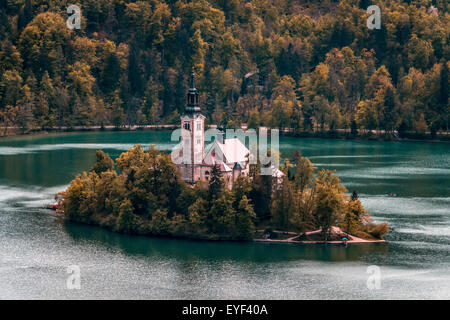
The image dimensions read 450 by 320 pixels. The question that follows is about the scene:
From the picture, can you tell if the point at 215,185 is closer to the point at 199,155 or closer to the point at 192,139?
the point at 199,155

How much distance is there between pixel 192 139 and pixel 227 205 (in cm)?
1212

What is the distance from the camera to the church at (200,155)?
106 m

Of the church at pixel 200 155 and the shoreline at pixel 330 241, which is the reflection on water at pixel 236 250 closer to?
the shoreline at pixel 330 241

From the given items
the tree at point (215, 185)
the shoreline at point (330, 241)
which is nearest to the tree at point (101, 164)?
the tree at point (215, 185)

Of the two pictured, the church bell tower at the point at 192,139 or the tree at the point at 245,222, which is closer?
the tree at the point at 245,222

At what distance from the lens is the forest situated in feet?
325

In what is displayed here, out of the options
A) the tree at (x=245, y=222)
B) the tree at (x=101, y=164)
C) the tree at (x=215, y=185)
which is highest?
the tree at (x=101, y=164)

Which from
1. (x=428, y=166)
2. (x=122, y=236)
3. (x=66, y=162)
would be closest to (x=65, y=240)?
(x=122, y=236)

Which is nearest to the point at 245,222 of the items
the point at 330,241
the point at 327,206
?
the point at 327,206

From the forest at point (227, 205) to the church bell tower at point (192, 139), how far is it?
267 cm

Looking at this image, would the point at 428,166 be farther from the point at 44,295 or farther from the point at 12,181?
the point at 44,295

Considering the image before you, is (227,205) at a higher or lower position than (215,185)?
lower

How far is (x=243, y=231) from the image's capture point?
98750mm

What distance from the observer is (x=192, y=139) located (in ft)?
353
